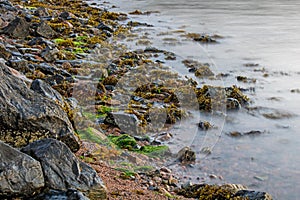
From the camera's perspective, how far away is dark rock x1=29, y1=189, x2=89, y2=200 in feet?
15.2

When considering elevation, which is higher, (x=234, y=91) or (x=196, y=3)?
(x=196, y=3)

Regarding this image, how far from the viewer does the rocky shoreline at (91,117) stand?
4980 mm

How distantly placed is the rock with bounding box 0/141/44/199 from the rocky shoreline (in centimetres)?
1

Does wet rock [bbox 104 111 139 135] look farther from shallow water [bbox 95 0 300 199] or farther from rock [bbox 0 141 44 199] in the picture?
rock [bbox 0 141 44 199]

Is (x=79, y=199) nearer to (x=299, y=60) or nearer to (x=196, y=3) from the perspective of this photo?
(x=299, y=60)

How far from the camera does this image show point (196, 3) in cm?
3981

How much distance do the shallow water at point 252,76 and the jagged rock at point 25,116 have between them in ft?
9.88

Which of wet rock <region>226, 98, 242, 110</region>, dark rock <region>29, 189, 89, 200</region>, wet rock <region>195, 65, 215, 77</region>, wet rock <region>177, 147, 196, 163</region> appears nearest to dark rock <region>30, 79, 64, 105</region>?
wet rock <region>177, 147, 196, 163</region>

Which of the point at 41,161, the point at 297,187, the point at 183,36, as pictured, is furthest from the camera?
the point at 183,36

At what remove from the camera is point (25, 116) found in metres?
5.93

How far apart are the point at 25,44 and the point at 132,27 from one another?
11.4 metres

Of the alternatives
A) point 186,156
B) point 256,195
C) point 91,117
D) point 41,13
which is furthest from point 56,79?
point 41,13

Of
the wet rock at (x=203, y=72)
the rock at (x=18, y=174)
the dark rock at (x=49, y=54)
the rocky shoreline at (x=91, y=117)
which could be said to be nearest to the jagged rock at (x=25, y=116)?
the rocky shoreline at (x=91, y=117)

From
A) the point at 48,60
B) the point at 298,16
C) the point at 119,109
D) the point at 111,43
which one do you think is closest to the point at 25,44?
the point at 48,60
